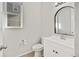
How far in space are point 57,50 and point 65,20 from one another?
86 centimetres

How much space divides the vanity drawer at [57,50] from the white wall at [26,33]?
784mm

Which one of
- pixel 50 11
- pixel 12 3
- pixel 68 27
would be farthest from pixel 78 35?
pixel 50 11

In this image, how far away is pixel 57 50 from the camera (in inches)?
73.0

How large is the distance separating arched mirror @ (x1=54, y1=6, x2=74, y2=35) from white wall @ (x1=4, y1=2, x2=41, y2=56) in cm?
74

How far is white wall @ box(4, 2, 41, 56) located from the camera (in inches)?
88.9

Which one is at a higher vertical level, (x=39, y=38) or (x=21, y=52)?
(x=39, y=38)

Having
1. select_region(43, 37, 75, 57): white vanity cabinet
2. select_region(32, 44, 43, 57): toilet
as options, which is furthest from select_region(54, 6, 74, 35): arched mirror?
select_region(32, 44, 43, 57): toilet

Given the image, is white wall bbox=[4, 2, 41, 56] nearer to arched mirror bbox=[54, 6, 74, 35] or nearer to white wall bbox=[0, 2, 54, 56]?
white wall bbox=[0, 2, 54, 56]

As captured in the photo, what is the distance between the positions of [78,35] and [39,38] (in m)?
2.53

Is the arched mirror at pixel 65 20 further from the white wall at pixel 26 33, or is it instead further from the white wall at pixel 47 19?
the white wall at pixel 26 33

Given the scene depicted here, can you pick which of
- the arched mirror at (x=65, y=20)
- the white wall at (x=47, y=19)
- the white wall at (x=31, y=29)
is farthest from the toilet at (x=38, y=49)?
the arched mirror at (x=65, y=20)

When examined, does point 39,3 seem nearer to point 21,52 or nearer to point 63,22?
point 63,22

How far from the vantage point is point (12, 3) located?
228 centimetres

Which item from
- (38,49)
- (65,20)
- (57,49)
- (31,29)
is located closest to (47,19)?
(31,29)
